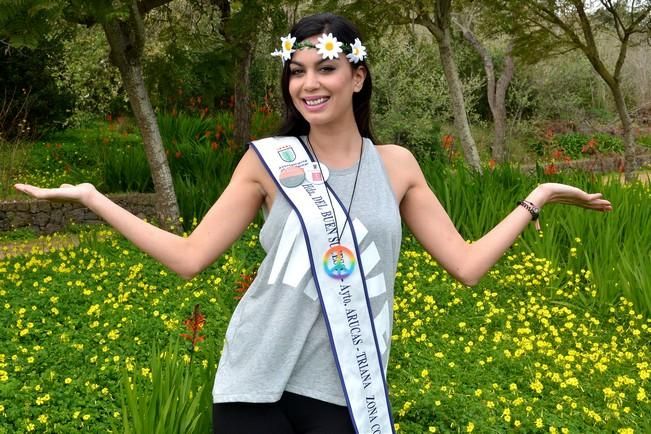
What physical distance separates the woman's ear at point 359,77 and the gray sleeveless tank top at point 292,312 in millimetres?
270

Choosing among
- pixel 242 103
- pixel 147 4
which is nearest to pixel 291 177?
pixel 147 4

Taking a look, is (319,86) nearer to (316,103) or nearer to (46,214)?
(316,103)

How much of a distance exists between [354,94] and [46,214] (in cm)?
710

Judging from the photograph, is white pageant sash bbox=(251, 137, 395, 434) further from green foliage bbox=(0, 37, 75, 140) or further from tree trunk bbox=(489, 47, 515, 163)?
tree trunk bbox=(489, 47, 515, 163)

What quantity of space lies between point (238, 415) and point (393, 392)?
6.85 ft

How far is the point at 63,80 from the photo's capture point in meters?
12.8

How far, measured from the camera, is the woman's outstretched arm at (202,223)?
1584mm

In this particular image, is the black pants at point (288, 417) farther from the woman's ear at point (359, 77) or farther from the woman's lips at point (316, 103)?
the woman's ear at point (359, 77)

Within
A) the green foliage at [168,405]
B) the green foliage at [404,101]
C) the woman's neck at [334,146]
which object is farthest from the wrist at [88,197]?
the green foliage at [404,101]

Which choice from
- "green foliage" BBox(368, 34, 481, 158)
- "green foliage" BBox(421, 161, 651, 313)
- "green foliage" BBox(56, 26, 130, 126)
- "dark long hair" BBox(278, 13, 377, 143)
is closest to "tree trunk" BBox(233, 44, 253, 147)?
"green foliage" BBox(421, 161, 651, 313)

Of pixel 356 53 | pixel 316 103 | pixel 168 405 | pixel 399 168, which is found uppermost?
pixel 356 53

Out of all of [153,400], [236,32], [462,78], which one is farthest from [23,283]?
[462,78]

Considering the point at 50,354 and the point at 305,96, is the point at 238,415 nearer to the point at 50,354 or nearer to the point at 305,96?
the point at 305,96

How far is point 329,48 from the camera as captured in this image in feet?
5.22
